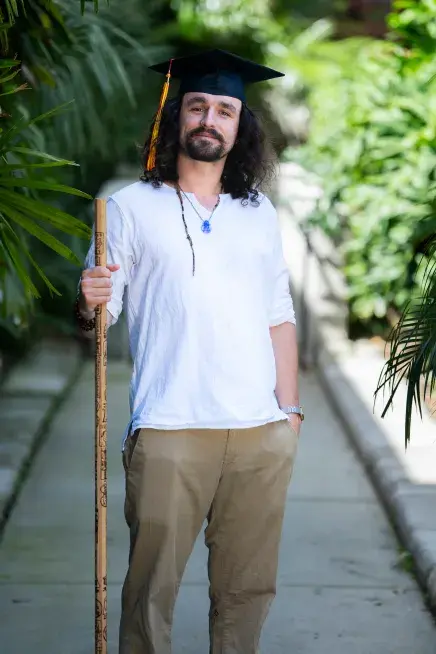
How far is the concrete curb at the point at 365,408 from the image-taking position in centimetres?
553

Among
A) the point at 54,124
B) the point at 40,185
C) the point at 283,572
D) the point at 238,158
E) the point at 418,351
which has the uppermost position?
the point at 54,124

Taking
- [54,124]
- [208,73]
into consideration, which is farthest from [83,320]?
[54,124]

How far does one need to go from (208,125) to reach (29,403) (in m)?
5.25

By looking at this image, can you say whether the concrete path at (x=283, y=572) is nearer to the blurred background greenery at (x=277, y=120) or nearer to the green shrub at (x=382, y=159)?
the blurred background greenery at (x=277, y=120)

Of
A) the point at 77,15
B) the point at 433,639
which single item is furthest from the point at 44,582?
the point at 77,15

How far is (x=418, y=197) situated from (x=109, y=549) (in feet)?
13.3

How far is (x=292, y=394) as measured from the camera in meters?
3.71

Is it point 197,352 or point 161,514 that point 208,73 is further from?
point 161,514

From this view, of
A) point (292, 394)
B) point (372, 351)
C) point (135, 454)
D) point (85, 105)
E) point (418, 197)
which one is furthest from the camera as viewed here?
point (372, 351)

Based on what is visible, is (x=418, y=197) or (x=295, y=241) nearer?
(x=418, y=197)

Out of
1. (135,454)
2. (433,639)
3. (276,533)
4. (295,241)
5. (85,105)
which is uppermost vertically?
(85,105)

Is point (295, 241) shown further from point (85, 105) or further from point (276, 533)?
point (276, 533)

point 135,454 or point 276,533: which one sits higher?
point 135,454

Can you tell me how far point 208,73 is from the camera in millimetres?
3561
